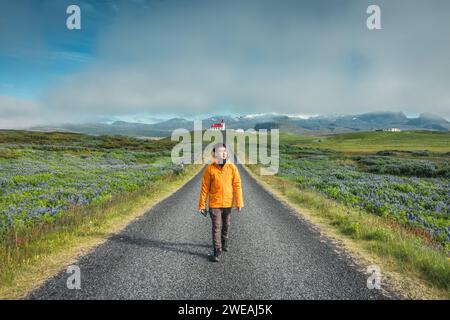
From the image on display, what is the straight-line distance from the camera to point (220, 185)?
27.5 feet

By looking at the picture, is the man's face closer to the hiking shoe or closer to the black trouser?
the black trouser

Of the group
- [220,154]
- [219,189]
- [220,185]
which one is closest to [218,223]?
[219,189]

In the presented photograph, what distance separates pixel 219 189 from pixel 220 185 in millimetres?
109

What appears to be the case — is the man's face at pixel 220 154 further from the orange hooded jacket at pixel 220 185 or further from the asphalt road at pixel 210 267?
the asphalt road at pixel 210 267

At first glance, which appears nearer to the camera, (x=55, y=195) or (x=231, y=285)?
(x=231, y=285)

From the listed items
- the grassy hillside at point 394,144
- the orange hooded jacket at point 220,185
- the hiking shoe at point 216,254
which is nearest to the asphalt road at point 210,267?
the hiking shoe at point 216,254

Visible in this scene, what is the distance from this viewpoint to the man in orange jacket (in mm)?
8297

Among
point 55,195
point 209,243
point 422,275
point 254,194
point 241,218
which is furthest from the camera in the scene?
point 254,194

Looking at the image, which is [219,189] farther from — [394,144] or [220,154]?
[394,144]

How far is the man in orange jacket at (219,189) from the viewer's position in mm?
8297
